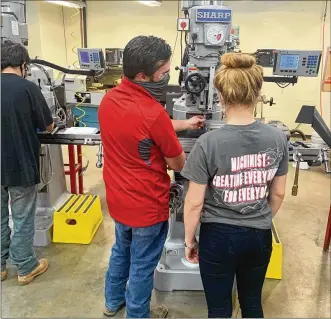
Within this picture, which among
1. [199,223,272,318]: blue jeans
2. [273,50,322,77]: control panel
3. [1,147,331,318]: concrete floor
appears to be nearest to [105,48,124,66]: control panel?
[273,50,322,77]: control panel

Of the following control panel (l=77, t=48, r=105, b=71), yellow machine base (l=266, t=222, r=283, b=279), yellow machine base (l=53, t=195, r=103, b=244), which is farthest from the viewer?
control panel (l=77, t=48, r=105, b=71)

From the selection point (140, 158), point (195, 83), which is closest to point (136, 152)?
point (140, 158)

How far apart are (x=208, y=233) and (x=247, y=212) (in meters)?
0.17

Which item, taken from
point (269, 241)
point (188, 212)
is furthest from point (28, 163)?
point (269, 241)

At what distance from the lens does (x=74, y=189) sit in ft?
10.7

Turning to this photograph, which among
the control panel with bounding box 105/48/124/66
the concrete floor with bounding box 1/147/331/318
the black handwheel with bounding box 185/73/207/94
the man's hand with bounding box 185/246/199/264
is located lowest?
the concrete floor with bounding box 1/147/331/318

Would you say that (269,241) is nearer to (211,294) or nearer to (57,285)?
(211,294)

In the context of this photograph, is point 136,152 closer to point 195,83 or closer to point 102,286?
point 195,83

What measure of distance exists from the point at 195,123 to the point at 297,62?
1.56 m

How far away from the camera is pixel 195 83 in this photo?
1892mm

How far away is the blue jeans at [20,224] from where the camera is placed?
6.80 ft

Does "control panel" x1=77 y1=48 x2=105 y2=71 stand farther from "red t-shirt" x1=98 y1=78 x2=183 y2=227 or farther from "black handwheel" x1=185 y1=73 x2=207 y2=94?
"red t-shirt" x1=98 y1=78 x2=183 y2=227

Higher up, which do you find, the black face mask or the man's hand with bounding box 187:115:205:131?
the black face mask

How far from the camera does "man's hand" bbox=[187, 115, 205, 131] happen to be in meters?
1.88
